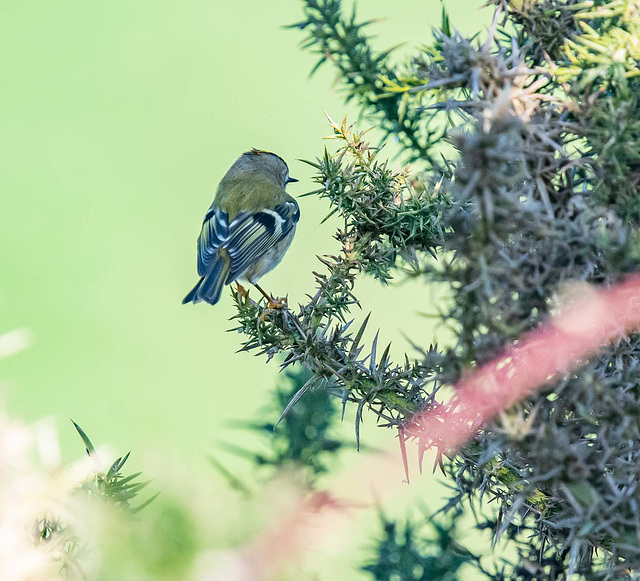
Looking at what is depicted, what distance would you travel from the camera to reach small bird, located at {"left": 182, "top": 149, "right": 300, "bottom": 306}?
9.09ft

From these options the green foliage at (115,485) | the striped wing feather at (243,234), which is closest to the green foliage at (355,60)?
the green foliage at (115,485)

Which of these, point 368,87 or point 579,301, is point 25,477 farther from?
point 368,87

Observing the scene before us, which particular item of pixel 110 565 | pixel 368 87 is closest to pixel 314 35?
pixel 368 87

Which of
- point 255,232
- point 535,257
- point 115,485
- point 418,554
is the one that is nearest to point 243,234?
point 255,232

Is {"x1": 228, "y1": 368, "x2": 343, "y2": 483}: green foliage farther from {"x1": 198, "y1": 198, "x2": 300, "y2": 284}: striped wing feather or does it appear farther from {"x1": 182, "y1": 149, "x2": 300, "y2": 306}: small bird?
{"x1": 198, "y1": 198, "x2": 300, "y2": 284}: striped wing feather

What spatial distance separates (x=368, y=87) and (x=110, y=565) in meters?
1.04

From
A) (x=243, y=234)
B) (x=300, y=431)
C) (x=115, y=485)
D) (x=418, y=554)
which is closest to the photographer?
(x=115, y=485)

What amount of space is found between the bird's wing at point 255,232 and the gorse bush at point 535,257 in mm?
1664

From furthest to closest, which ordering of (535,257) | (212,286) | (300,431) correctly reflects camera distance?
(212,286), (300,431), (535,257)

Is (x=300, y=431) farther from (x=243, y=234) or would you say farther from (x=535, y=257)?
(x=243, y=234)

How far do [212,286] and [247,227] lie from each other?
26.4 inches

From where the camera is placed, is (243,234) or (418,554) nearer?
(418,554)

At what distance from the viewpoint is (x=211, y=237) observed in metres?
3.08

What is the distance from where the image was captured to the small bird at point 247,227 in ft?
9.09
